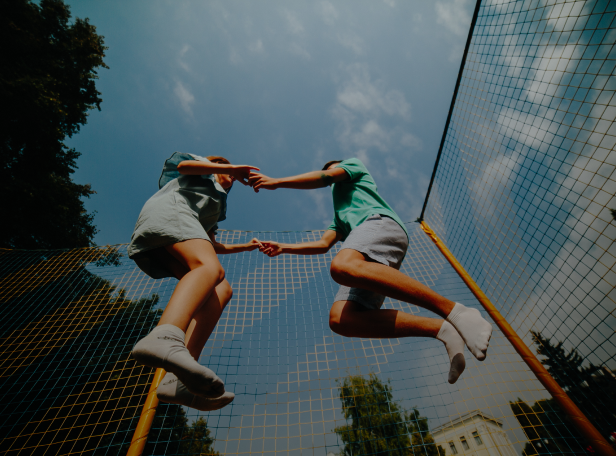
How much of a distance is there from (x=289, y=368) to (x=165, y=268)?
1.97 m

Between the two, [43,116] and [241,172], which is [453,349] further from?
[43,116]

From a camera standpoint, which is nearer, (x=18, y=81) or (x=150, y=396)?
(x=150, y=396)

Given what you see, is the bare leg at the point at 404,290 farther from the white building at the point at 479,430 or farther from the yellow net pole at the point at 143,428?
the yellow net pole at the point at 143,428

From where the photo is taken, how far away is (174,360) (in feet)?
2.68

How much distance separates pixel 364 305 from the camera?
1.49 metres

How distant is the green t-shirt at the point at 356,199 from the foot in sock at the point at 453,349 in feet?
2.06

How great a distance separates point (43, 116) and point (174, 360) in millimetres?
9685

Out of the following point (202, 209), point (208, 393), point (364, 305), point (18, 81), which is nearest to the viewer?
point (208, 393)

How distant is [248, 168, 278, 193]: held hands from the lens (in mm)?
1563

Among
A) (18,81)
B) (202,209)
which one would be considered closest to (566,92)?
(202,209)

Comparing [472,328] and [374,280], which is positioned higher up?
[374,280]

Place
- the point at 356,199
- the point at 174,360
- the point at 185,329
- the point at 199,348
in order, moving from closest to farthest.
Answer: the point at 174,360, the point at 185,329, the point at 199,348, the point at 356,199

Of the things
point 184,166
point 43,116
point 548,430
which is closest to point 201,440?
point 184,166

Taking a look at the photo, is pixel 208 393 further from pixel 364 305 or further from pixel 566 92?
pixel 566 92
